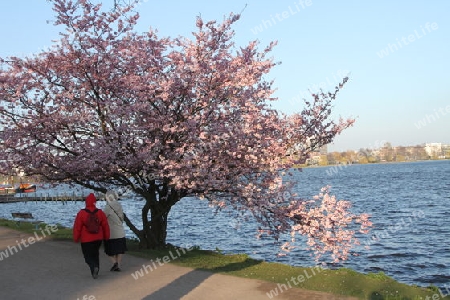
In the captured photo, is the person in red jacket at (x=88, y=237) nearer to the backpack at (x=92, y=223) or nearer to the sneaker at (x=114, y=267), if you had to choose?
the backpack at (x=92, y=223)

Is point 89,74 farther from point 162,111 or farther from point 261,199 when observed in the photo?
point 261,199

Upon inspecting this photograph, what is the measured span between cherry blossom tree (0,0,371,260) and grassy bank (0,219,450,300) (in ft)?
5.31

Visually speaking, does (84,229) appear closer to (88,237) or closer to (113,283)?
(88,237)

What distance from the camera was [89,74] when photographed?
13.6 meters

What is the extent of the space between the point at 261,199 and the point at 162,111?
375 centimetres

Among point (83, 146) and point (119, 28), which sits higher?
point (119, 28)

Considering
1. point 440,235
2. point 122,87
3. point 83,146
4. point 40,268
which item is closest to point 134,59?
point 122,87

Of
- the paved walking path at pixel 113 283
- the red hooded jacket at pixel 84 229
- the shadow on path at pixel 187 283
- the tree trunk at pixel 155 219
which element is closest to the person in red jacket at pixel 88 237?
the red hooded jacket at pixel 84 229

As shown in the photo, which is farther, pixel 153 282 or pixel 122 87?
pixel 122 87

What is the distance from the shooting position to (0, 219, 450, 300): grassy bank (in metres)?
10.5

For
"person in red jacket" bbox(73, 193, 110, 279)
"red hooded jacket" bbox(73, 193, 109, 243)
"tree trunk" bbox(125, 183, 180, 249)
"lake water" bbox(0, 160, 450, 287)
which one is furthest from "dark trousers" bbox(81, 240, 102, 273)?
"lake water" bbox(0, 160, 450, 287)

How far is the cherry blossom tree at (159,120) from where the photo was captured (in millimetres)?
13203

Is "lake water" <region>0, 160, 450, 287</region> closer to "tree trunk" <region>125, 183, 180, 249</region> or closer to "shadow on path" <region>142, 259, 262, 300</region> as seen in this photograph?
"tree trunk" <region>125, 183, 180, 249</region>

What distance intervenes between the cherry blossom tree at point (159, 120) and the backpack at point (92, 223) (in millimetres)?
2117
